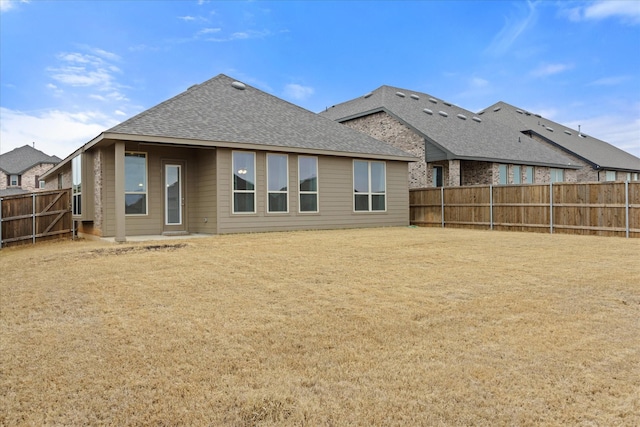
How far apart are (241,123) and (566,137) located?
26.1m

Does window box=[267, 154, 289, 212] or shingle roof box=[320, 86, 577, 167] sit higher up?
shingle roof box=[320, 86, 577, 167]

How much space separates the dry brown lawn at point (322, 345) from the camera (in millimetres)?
2383

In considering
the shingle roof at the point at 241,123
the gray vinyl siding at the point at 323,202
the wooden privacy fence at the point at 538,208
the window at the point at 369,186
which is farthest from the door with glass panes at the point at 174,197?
the wooden privacy fence at the point at 538,208

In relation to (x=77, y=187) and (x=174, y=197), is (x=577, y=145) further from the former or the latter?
(x=77, y=187)

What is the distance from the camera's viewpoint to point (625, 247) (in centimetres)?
947

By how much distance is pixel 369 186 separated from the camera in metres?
15.9

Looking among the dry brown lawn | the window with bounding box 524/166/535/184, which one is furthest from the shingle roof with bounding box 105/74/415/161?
the window with bounding box 524/166/535/184

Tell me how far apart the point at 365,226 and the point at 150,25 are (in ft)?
35.1

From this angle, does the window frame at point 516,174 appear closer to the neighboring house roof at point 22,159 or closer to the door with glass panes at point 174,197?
the door with glass panes at point 174,197

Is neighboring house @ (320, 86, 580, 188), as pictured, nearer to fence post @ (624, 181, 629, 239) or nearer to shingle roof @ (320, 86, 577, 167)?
shingle roof @ (320, 86, 577, 167)

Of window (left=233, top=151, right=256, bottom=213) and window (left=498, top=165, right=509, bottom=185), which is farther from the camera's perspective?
window (left=498, top=165, right=509, bottom=185)

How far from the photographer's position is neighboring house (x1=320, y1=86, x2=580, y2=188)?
64.1 feet

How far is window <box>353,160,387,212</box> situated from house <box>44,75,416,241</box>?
0.04 metres

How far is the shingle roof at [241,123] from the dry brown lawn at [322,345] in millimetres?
6094
